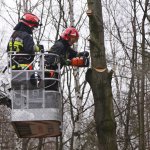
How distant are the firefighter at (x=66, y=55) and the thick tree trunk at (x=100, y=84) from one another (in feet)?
1.99

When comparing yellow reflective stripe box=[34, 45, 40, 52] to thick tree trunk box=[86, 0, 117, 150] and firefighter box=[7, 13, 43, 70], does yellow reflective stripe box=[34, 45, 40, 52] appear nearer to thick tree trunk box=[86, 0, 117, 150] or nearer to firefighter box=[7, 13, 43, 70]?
firefighter box=[7, 13, 43, 70]

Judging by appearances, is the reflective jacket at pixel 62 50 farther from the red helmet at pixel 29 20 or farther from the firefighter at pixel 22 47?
the red helmet at pixel 29 20

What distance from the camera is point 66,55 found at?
6.94m

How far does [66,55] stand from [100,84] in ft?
4.32

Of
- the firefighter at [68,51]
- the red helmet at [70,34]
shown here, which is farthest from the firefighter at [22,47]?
the red helmet at [70,34]

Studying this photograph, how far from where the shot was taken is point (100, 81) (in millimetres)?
5832

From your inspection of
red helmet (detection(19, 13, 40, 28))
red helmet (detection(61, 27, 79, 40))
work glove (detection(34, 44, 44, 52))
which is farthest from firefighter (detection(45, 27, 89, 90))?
red helmet (detection(19, 13, 40, 28))

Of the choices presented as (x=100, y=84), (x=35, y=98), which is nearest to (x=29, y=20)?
(x=35, y=98)

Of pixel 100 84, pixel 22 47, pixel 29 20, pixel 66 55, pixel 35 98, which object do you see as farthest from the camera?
pixel 66 55

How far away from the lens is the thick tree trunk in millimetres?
5676

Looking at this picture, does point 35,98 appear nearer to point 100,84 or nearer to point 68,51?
point 100,84

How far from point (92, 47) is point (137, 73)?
6.07m

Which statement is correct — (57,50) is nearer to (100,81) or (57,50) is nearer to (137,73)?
(100,81)

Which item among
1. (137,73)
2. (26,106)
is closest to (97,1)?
(26,106)
